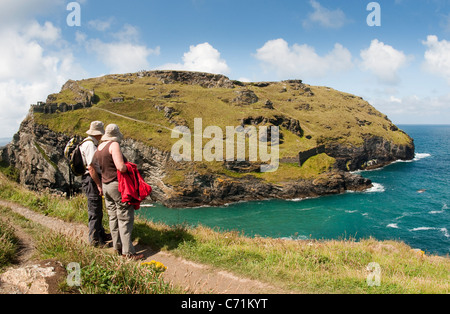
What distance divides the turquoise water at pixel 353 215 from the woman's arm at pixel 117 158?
33.9 metres

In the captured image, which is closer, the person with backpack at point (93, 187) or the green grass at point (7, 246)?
the green grass at point (7, 246)

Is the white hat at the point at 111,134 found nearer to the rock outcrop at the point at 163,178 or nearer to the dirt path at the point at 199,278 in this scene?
the dirt path at the point at 199,278

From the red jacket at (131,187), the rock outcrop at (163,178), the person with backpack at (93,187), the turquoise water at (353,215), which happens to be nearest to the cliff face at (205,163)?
the rock outcrop at (163,178)

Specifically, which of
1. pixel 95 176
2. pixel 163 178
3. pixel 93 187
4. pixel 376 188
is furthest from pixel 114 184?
pixel 376 188

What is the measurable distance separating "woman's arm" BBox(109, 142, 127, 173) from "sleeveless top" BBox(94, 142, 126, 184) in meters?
0.18

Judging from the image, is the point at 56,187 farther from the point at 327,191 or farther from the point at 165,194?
the point at 327,191

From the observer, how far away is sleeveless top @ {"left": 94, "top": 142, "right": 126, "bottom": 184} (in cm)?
672

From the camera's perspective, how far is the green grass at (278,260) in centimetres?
569

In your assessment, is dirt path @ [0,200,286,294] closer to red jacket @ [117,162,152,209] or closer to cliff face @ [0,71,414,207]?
red jacket @ [117,162,152,209]

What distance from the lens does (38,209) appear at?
10.4 meters

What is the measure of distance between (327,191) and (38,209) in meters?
66.0

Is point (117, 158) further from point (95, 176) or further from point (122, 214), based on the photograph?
point (122, 214)
